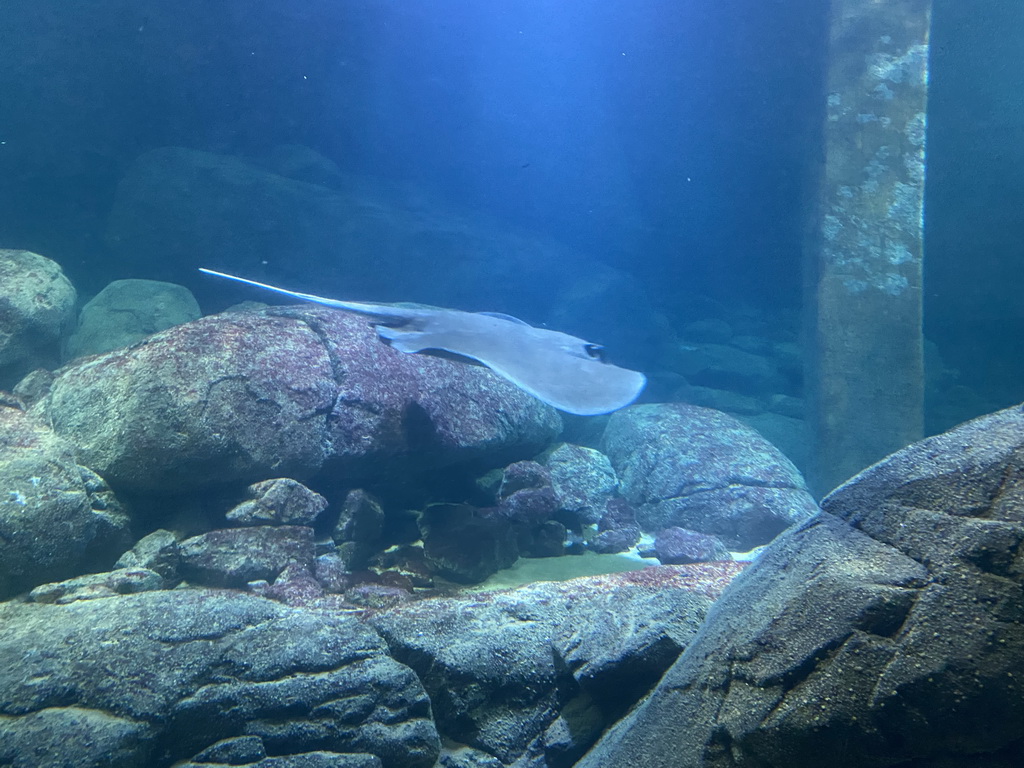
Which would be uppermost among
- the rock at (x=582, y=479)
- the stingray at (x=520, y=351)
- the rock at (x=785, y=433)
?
the rock at (x=785, y=433)

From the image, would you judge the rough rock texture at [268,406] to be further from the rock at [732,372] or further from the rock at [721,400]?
the rock at [732,372]

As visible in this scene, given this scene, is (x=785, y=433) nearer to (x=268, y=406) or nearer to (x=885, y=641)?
(x=268, y=406)

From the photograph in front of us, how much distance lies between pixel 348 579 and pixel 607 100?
586 inches

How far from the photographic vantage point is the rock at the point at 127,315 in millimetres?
7082

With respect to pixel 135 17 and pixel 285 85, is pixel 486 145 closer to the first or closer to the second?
pixel 285 85

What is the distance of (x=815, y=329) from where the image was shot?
786 cm

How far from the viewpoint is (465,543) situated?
4.37 metres

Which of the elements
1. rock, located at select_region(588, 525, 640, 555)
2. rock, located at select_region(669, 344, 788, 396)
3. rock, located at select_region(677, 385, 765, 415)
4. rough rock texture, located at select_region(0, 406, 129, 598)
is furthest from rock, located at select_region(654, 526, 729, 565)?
rock, located at select_region(669, 344, 788, 396)

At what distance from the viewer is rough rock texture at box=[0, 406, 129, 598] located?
10.5 feet

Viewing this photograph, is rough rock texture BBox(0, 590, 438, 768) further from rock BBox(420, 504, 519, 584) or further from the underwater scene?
rock BBox(420, 504, 519, 584)

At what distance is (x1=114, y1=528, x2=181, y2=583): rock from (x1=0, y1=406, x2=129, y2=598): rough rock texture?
194mm

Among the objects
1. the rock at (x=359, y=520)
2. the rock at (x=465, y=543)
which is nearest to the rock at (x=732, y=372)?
the rock at (x=465, y=543)

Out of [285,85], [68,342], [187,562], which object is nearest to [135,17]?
[285,85]

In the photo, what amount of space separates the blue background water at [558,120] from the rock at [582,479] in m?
5.58
